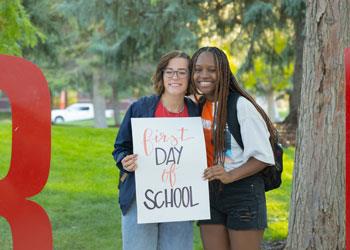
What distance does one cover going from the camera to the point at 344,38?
394cm

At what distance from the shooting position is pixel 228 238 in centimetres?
300

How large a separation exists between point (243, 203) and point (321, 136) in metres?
1.37

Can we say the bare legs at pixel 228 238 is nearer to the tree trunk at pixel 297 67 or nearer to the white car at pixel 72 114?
the tree trunk at pixel 297 67

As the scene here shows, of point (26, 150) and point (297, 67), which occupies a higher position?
point (297, 67)

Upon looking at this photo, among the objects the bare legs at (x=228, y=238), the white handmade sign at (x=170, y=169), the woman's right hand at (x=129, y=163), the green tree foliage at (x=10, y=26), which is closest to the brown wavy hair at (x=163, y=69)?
the white handmade sign at (x=170, y=169)

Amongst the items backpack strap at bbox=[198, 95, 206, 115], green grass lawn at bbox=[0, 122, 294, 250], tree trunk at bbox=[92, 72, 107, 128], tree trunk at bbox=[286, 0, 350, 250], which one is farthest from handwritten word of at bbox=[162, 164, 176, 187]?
tree trunk at bbox=[92, 72, 107, 128]

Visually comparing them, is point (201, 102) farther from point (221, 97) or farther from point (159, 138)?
point (159, 138)

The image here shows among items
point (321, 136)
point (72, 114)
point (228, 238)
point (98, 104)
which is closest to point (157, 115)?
point (228, 238)

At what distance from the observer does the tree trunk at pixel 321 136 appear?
3932 mm

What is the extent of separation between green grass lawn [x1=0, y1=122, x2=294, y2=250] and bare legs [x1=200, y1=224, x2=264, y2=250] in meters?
2.14

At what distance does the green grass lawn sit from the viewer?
5.32 meters

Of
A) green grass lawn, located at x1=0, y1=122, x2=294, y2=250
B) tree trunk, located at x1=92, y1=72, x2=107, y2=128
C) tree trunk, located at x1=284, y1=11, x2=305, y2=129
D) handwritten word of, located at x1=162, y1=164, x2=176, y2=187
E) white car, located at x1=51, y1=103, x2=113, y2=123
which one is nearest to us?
handwritten word of, located at x1=162, y1=164, x2=176, y2=187

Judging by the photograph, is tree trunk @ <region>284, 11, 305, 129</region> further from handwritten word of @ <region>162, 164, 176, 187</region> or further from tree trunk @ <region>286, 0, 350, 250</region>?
handwritten word of @ <region>162, 164, 176, 187</region>

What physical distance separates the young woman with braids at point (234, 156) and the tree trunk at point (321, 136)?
1.16 meters
